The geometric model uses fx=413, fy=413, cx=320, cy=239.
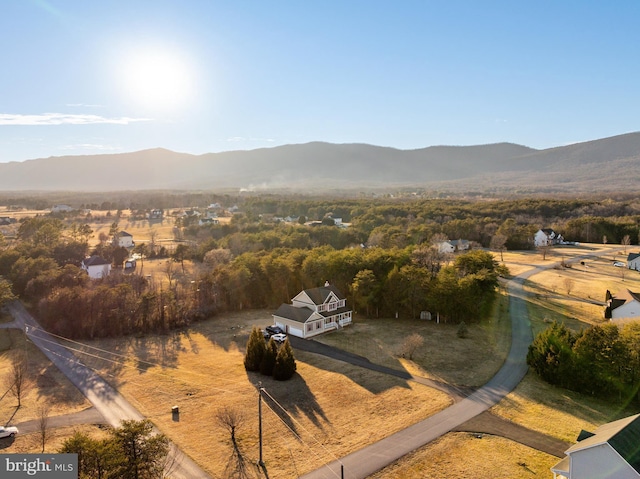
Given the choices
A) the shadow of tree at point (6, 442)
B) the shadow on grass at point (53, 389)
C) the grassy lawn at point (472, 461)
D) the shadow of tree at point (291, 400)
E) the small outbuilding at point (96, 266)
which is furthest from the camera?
the small outbuilding at point (96, 266)

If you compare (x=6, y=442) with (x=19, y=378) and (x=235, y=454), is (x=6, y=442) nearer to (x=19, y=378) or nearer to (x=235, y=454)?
(x=19, y=378)

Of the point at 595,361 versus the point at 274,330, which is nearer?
the point at 595,361

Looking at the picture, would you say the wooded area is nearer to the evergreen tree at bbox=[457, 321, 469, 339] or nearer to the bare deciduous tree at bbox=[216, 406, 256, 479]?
the evergreen tree at bbox=[457, 321, 469, 339]

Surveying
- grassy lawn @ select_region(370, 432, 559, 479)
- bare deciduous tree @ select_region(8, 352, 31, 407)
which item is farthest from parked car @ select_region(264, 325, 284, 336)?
grassy lawn @ select_region(370, 432, 559, 479)

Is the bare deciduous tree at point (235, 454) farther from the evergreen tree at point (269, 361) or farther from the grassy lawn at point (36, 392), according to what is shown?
the grassy lawn at point (36, 392)

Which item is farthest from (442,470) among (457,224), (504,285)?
(457,224)

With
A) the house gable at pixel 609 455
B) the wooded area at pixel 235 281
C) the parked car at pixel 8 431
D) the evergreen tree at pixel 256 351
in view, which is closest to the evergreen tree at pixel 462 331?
the wooded area at pixel 235 281

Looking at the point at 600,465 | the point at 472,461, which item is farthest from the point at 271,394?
the point at 600,465
